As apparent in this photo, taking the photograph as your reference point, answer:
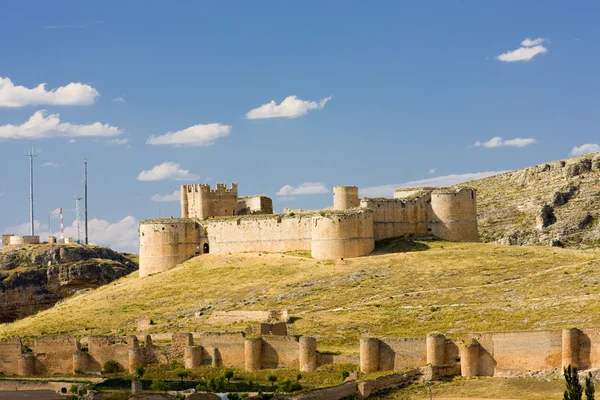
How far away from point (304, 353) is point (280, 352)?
5.58 ft

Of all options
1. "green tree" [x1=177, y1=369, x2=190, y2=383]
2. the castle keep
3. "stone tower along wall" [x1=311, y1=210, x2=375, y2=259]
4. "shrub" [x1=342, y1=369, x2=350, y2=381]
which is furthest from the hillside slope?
"green tree" [x1=177, y1=369, x2=190, y2=383]

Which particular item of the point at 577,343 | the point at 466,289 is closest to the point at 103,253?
the point at 466,289

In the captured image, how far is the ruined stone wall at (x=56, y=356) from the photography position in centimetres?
5494

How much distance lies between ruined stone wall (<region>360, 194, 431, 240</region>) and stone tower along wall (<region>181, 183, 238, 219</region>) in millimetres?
11920

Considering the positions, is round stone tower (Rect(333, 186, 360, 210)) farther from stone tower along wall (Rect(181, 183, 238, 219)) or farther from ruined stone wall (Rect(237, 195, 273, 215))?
stone tower along wall (Rect(181, 183, 238, 219))

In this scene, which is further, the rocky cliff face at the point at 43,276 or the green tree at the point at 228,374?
the rocky cliff face at the point at 43,276

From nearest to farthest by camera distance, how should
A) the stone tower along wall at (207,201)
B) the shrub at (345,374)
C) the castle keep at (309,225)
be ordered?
the shrub at (345,374) < the castle keep at (309,225) < the stone tower along wall at (207,201)

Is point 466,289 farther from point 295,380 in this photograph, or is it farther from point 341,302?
point 295,380

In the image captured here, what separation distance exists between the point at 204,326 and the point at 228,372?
8702mm

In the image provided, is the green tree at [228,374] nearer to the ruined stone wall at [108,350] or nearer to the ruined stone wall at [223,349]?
the ruined stone wall at [223,349]

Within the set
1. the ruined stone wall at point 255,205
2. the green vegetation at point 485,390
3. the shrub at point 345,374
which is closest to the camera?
the green vegetation at point 485,390

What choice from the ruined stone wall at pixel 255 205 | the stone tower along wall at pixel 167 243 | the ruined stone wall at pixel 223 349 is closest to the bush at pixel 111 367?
the ruined stone wall at pixel 223 349

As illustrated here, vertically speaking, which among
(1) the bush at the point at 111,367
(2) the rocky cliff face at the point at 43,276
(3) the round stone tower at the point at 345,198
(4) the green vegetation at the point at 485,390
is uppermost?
(3) the round stone tower at the point at 345,198

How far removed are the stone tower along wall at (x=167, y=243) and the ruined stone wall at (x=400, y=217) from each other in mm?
12047
